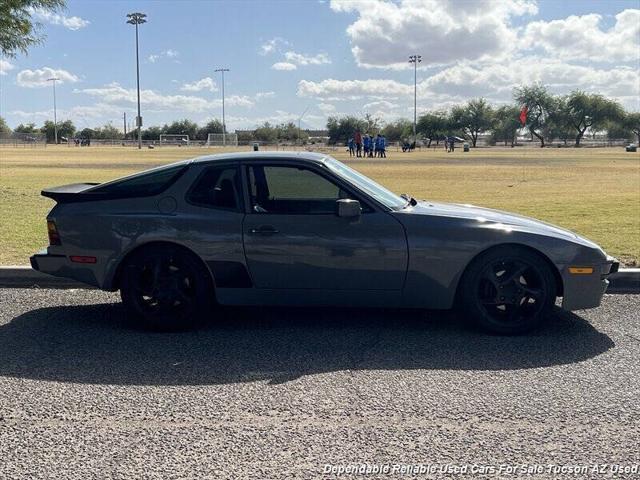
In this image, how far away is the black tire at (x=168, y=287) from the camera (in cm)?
503

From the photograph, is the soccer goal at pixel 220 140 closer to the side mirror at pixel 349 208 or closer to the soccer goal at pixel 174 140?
the soccer goal at pixel 174 140

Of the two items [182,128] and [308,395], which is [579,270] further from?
[182,128]

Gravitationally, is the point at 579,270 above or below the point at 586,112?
below

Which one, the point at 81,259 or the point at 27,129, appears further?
the point at 27,129

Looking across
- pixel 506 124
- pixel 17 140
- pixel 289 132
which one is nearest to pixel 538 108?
pixel 506 124

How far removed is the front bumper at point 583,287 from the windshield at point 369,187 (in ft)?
4.62

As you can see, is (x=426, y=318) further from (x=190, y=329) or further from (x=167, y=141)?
(x=167, y=141)

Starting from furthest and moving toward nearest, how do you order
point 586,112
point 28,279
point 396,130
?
point 396,130 → point 586,112 → point 28,279

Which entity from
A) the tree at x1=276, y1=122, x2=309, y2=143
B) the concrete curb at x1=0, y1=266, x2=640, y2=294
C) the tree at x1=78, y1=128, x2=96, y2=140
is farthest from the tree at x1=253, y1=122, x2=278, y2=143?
the concrete curb at x1=0, y1=266, x2=640, y2=294

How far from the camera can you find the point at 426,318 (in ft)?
18.0

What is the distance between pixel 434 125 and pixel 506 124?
13424mm

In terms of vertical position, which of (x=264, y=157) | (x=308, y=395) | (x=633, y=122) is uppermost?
(x=633, y=122)

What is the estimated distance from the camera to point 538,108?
119 metres

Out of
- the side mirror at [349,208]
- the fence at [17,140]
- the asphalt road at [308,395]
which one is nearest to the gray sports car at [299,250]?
the side mirror at [349,208]
